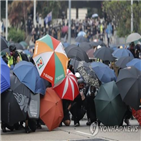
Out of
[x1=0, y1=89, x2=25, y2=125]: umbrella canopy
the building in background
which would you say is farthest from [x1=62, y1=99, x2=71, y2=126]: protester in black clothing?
the building in background

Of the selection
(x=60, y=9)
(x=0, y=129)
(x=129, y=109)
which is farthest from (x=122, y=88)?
(x=60, y=9)

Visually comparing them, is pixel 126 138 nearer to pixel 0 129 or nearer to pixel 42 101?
pixel 42 101

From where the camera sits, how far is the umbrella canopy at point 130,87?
13.4 m

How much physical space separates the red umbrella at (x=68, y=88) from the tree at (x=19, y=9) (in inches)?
1999

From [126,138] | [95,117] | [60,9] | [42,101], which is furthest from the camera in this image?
[60,9]

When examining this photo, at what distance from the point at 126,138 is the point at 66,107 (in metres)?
2.31

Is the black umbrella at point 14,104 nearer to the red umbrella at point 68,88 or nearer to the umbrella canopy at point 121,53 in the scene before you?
the red umbrella at point 68,88

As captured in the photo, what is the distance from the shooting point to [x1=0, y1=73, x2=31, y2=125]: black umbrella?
12766mm

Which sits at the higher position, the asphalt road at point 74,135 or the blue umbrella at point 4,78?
the blue umbrella at point 4,78

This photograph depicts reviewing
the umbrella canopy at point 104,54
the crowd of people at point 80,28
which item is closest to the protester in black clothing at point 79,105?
the umbrella canopy at point 104,54

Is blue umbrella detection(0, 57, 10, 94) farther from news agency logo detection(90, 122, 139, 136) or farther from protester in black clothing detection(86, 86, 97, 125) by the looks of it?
protester in black clothing detection(86, 86, 97, 125)

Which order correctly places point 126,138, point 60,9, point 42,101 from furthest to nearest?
point 60,9 < point 42,101 < point 126,138

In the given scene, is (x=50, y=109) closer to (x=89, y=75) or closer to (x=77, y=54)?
(x=89, y=75)

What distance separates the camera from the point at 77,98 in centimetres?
1474
